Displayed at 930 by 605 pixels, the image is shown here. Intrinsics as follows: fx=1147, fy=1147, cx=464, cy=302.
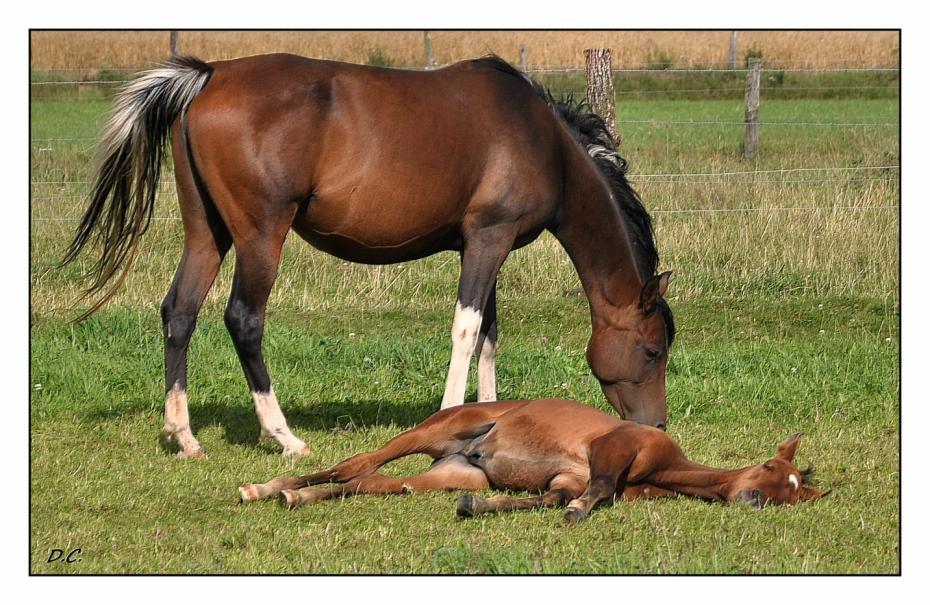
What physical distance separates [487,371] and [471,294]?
0.79 metres

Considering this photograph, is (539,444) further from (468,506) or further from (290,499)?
(290,499)

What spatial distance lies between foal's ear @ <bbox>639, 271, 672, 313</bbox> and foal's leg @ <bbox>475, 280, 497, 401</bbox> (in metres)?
0.96

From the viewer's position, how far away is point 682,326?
952 centimetres

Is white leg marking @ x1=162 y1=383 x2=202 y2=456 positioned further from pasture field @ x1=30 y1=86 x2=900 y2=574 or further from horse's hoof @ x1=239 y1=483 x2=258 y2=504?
horse's hoof @ x1=239 y1=483 x2=258 y2=504

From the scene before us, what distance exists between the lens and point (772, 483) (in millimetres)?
5211

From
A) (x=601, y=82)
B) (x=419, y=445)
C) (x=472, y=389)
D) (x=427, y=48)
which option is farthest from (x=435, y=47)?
(x=419, y=445)

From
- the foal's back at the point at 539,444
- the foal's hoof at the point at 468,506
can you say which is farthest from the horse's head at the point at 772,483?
the foal's hoof at the point at 468,506

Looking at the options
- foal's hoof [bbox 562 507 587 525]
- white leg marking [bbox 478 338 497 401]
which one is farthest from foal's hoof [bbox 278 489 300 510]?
white leg marking [bbox 478 338 497 401]

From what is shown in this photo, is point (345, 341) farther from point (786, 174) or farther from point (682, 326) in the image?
point (786, 174)

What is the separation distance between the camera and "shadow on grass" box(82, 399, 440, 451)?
718 centimetres

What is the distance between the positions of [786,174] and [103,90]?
45.9ft

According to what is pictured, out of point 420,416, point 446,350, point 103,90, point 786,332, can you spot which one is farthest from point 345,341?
Result: point 103,90

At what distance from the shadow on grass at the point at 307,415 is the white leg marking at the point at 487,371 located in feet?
1.50

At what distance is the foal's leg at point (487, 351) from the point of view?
7270mm
